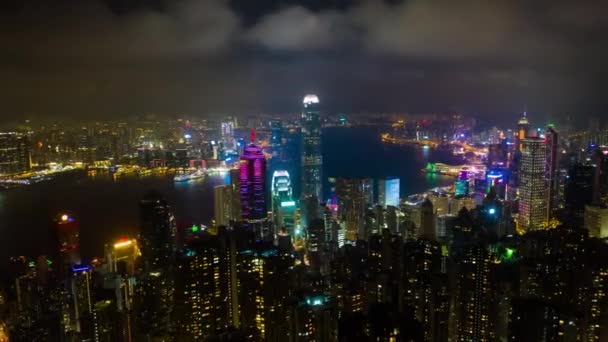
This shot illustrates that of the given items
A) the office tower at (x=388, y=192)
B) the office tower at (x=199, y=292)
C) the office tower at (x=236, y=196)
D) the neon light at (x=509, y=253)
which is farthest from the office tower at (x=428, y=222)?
the office tower at (x=199, y=292)

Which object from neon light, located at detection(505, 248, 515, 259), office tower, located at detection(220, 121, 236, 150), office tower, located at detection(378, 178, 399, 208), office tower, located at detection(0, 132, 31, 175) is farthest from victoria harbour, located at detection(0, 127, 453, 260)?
neon light, located at detection(505, 248, 515, 259)

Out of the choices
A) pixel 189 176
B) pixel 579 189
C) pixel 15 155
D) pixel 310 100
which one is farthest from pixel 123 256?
pixel 579 189

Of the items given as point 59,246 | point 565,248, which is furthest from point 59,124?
point 565,248

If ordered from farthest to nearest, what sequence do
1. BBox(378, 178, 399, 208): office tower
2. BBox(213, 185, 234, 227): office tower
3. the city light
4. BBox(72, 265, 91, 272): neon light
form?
BBox(378, 178, 399, 208): office tower
the city light
BBox(213, 185, 234, 227): office tower
BBox(72, 265, 91, 272): neon light

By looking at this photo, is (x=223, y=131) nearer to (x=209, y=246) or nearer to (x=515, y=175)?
(x=209, y=246)

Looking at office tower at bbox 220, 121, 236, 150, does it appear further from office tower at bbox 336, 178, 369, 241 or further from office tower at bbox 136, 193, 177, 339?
office tower at bbox 336, 178, 369, 241

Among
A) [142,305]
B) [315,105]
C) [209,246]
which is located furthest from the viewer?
[315,105]
